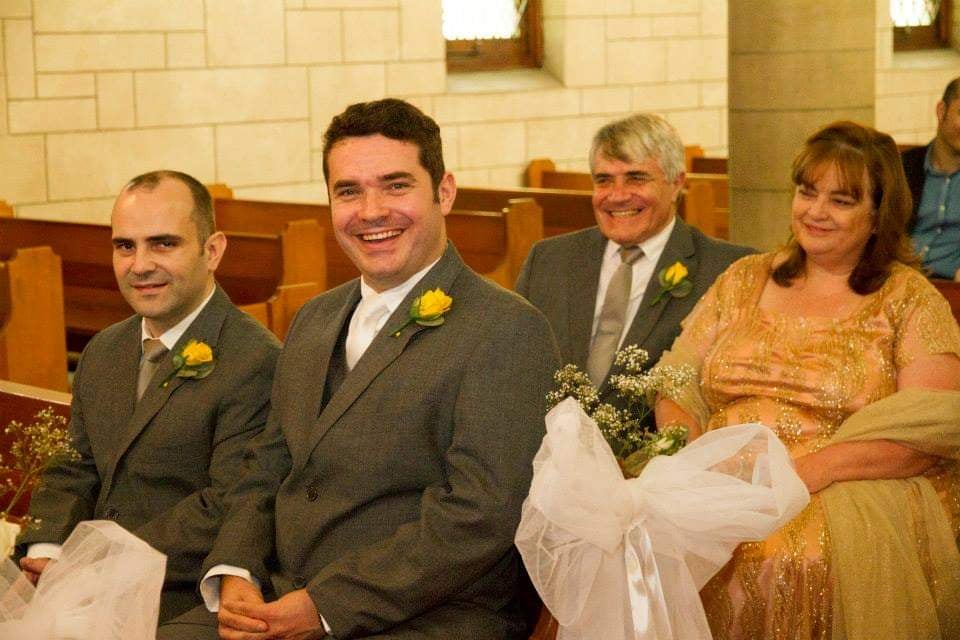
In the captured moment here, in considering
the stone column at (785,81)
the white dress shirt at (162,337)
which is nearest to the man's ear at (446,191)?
the white dress shirt at (162,337)

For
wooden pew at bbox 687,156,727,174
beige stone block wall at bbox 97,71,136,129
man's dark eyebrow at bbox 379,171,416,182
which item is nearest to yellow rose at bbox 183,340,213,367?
man's dark eyebrow at bbox 379,171,416,182

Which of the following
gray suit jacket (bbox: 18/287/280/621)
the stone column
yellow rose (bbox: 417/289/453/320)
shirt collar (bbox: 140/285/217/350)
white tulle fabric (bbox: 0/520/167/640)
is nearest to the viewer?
white tulle fabric (bbox: 0/520/167/640)

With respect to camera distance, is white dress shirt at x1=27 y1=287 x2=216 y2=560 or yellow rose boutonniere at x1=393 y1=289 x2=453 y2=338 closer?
yellow rose boutonniere at x1=393 y1=289 x2=453 y2=338

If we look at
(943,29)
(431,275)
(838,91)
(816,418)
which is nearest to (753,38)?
(838,91)

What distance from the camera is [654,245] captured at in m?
4.21

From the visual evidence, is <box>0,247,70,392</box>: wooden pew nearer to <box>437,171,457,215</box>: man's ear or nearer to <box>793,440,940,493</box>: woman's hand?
<box>437,171,457,215</box>: man's ear

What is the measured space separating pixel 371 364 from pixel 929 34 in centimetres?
1290

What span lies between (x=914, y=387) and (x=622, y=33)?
29.0 feet

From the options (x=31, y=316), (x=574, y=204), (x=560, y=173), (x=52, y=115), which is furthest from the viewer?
(x=560, y=173)

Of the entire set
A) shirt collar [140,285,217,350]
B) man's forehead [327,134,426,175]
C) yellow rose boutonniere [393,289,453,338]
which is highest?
man's forehead [327,134,426,175]

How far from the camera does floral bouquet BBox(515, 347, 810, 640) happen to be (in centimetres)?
253

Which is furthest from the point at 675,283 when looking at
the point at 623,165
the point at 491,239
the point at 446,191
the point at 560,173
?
the point at 560,173

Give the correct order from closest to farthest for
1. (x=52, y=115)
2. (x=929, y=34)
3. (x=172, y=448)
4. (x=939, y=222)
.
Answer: (x=172, y=448) → (x=939, y=222) → (x=52, y=115) → (x=929, y=34)

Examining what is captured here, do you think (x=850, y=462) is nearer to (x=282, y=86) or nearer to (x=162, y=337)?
(x=162, y=337)
